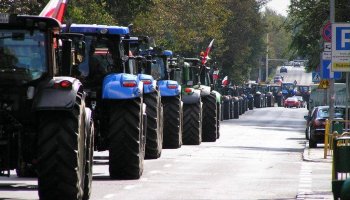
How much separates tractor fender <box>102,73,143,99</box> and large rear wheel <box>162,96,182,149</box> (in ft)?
40.1

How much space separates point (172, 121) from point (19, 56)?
1858 centimetres

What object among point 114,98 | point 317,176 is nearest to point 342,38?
point 317,176

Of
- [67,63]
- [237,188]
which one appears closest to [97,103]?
[237,188]

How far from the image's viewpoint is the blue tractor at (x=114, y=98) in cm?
2212

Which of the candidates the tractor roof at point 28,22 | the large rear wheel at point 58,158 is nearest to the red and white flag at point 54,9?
the tractor roof at point 28,22

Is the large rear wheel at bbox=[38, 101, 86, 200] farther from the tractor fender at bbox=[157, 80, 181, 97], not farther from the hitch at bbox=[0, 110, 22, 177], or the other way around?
the tractor fender at bbox=[157, 80, 181, 97]

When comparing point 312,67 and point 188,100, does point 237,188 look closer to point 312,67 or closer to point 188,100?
point 188,100

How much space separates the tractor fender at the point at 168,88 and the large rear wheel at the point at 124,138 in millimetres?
12568

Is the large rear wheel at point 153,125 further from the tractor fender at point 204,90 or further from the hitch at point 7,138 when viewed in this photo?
the hitch at point 7,138

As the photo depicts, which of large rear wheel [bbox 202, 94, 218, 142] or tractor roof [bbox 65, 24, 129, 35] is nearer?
tractor roof [bbox 65, 24, 129, 35]

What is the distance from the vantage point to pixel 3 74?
16.6 meters

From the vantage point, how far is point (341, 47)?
27469mm

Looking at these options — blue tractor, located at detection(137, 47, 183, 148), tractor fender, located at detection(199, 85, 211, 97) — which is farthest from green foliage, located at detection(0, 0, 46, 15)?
tractor fender, located at detection(199, 85, 211, 97)

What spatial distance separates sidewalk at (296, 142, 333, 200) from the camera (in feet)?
66.8
